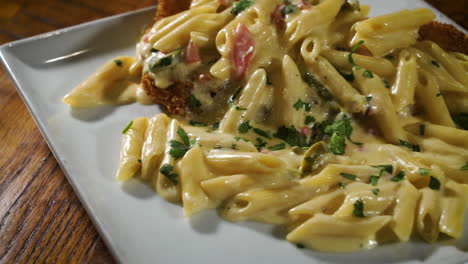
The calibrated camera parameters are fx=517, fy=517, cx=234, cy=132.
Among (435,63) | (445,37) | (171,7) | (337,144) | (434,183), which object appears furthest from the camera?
(171,7)

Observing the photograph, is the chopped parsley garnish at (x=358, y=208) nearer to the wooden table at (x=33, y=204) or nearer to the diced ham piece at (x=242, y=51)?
the diced ham piece at (x=242, y=51)

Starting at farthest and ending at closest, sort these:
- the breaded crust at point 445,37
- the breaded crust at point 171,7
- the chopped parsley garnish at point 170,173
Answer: the breaded crust at point 171,7 < the breaded crust at point 445,37 < the chopped parsley garnish at point 170,173

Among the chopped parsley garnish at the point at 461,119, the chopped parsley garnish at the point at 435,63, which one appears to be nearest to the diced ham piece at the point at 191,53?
the chopped parsley garnish at the point at 435,63

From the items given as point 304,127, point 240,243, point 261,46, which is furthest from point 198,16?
point 240,243

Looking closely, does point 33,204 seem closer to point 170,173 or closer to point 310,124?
point 170,173

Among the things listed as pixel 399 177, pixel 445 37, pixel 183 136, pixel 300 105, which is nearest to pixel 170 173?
pixel 183 136

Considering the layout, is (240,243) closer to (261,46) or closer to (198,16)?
(261,46)

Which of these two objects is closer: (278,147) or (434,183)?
(434,183)
